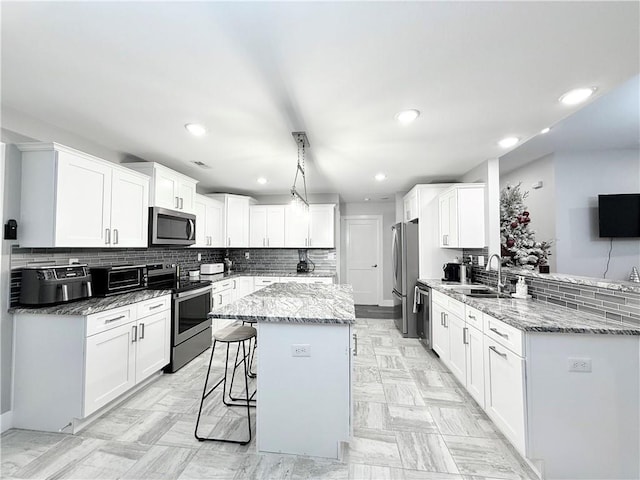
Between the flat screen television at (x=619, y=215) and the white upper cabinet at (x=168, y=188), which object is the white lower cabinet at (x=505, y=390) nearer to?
the flat screen television at (x=619, y=215)

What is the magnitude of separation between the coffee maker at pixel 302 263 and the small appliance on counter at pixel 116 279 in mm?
2789

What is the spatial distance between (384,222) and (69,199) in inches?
214

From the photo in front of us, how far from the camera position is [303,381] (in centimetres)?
175

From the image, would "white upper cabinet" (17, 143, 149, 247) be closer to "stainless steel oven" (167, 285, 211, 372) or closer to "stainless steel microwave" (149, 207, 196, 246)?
"stainless steel microwave" (149, 207, 196, 246)

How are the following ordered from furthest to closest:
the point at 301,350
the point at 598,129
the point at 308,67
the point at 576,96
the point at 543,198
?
1. the point at 543,198
2. the point at 598,129
3. the point at 576,96
4. the point at 301,350
5. the point at 308,67

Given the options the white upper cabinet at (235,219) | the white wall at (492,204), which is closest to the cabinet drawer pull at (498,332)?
the white wall at (492,204)

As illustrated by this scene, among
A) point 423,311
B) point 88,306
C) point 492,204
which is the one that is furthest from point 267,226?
point 492,204

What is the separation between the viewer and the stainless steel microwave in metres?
3.04

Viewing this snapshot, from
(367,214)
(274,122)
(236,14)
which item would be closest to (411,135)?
(274,122)

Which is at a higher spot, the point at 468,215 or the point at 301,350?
the point at 468,215

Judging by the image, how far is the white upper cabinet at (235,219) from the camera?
4812mm

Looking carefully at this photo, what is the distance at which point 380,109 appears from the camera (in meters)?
2.08

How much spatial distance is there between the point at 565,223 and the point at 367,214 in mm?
3469

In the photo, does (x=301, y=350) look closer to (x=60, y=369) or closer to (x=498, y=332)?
(x=498, y=332)
